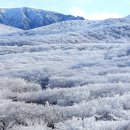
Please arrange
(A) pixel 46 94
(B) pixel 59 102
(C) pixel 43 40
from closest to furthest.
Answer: (B) pixel 59 102 → (A) pixel 46 94 → (C) pixel 43 40

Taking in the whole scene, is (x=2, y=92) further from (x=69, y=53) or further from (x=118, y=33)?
(x=118, y=33)

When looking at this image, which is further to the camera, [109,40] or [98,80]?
[109,40]

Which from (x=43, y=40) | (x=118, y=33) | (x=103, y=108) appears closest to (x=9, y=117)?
(x=103, y=108)

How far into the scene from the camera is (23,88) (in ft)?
85.5

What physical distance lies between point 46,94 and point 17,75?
11381 millimetres

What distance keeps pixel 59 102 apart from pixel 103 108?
340 cm

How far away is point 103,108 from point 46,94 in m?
5.63

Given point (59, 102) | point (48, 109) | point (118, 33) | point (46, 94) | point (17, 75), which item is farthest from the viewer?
point (118, 33)

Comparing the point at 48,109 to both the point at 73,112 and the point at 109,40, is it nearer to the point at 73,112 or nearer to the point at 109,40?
the point at 73,112

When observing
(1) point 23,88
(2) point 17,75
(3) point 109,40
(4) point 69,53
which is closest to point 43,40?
(3) point 109,40

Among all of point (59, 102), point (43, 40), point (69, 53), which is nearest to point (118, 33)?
point (43, 40)

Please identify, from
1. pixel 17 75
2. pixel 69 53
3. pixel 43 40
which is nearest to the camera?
pixel 17 75

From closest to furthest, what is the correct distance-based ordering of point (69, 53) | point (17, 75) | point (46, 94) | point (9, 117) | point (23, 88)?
point (9, 117) < point (46, 94) < point (23, 88) < point (17, 75) < point (69, 53)

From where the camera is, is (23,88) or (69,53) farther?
(69,53)
